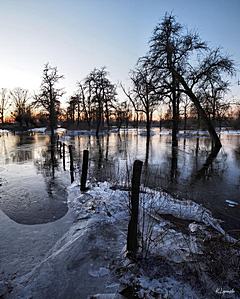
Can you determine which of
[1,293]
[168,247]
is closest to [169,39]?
[168,247]

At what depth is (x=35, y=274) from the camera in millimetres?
4074

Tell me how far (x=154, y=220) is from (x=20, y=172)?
29.8ft

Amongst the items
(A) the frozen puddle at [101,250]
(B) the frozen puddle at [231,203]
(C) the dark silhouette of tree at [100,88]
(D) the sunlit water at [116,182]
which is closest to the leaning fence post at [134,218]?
(A) the frozen puddle at [101,250]

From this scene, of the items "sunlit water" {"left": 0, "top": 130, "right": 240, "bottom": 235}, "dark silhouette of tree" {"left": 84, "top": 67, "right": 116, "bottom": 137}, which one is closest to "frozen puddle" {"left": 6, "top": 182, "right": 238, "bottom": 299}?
"sunlit water" {"left": 0, "top": 130, "right": 240, "bottom": 235}

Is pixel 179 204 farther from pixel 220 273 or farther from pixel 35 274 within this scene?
pixel 35 274

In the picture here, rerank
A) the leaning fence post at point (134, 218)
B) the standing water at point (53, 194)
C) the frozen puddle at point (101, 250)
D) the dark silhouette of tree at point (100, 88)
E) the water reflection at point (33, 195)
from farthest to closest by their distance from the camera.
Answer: the dark silhouette of tree at point (100, 88), the water reflection at point (33, 195), the standing water at point (53, 194), the leaning fence post at point (134, 218), the frozen puddle at point (101, 250)

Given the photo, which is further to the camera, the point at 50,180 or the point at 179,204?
the point at 50,180

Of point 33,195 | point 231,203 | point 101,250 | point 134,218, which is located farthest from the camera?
point 33,195

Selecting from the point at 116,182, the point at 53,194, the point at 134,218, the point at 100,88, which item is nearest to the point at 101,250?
the point at 134,218

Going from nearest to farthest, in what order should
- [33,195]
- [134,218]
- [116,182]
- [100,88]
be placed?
[134,218]
[33,195]
[116,182]
[100,88]

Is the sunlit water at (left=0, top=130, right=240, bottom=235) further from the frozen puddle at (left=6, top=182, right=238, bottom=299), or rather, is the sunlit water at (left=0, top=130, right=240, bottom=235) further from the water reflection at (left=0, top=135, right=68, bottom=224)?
the frozen puddle at (left=6, top=182, right=238, bottom=299)

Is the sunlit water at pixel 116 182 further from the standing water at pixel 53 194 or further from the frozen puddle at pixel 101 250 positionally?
the frozen puddle at pixel 101 250

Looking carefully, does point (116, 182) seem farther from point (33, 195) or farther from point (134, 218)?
point (134, 218)

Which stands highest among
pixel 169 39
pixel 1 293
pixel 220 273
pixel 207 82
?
pixel 169 39
